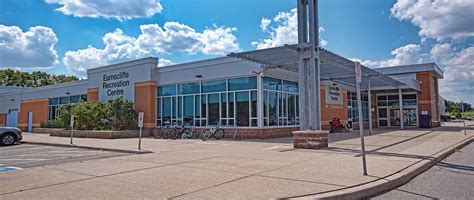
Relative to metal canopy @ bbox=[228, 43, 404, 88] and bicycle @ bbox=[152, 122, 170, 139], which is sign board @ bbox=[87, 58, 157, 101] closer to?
bicycle @ bbox=[152, 122, 170, 139]

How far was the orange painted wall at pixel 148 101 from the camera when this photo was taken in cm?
2480

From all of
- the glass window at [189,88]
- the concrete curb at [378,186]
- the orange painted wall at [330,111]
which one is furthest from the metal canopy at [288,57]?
the concrete curb at [378,186]

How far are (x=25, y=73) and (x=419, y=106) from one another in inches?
2674

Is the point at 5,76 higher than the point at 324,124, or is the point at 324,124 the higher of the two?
the point at 5,76

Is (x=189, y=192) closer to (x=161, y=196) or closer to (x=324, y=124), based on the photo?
(x=161, y=196)

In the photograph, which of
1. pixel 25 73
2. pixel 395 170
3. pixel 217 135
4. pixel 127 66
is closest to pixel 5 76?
pixel 25 73

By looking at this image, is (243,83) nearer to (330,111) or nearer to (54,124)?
(330,111)

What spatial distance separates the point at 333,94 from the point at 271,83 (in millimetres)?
10127

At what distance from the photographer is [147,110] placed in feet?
81.9

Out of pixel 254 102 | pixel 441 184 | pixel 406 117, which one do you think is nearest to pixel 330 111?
pixel 254 102

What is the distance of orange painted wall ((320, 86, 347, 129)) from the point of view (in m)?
27.3

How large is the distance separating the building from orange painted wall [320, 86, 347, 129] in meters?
0.08

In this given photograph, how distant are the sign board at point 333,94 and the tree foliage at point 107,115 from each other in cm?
1522

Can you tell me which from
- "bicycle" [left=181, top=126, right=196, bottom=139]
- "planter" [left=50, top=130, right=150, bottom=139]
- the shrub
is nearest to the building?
"bicycle" [left=181, top=126, right=196, bottom=139]
